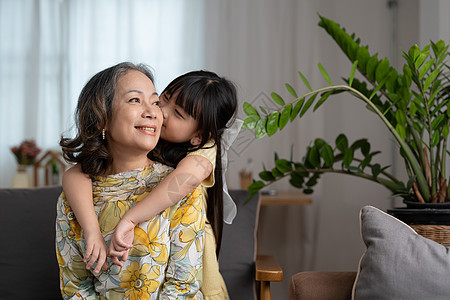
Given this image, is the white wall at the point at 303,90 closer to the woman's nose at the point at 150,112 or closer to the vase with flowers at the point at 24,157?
the vase with flowers at the point at 24,157

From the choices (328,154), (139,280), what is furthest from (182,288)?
(328,154)

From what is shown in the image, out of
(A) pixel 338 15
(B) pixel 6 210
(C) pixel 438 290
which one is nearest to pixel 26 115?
(B) pixel 6 210

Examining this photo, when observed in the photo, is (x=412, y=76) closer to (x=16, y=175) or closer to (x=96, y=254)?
(x=96, y=254)

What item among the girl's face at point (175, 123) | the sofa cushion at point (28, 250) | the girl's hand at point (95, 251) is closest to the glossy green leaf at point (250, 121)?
the girl's face at point (175, 123)

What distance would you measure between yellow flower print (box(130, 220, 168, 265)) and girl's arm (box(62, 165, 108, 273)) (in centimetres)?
8

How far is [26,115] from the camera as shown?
3.37 metres

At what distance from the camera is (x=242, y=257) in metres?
1.84

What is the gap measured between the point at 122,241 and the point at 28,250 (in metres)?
0.83

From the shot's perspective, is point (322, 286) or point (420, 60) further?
point (420, 60)

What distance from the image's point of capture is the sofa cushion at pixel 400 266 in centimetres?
123

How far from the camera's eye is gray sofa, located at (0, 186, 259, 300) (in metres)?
1.79

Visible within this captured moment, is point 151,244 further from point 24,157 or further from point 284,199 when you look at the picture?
point 24,157

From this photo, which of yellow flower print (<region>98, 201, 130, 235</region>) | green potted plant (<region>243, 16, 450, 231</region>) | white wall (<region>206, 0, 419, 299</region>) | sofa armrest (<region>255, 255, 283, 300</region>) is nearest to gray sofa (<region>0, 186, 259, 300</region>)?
sofa armrest (<region>255, 255, 283, 300</region>)

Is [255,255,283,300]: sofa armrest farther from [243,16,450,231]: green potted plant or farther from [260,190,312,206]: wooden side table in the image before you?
[260,190,312,206]: wooden side table
